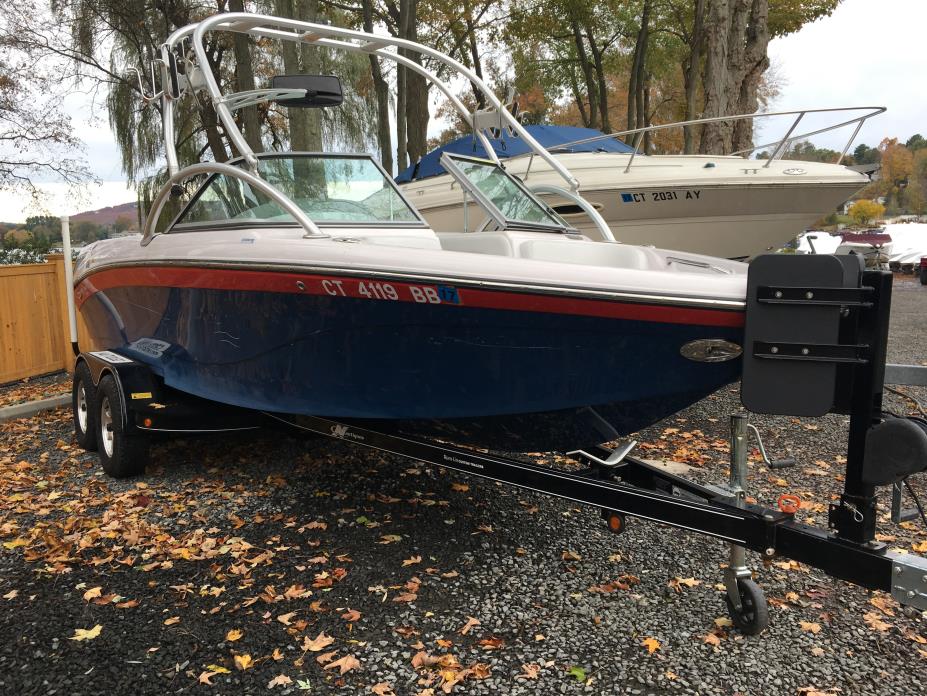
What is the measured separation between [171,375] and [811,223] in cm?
682

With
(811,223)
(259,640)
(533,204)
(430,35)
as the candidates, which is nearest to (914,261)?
(430,35)

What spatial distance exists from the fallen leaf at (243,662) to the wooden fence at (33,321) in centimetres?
670

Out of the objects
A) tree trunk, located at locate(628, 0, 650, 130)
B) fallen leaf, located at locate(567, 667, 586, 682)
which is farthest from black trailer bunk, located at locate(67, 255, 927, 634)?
tree trunk, located at locate(628, 0, 650, 130)

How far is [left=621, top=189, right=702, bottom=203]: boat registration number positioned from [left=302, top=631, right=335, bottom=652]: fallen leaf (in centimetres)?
615

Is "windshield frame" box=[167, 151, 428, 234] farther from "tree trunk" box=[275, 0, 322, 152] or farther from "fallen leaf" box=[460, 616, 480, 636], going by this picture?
"tree trunk" box=[275, 0, 322, 152]

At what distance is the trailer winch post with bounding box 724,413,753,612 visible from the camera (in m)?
2.69

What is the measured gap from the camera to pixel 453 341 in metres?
2.92

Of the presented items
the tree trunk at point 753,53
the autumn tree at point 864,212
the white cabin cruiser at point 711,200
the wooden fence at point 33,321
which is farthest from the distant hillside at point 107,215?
the autumn tree at point 864,212

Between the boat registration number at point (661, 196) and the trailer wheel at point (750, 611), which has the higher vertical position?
the boat registration number at point (661, 196)

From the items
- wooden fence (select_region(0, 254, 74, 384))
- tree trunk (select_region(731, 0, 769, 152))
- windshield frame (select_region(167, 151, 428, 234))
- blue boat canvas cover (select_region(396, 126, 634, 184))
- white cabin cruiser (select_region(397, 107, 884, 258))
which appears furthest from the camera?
tree trunk (select_region(731, 0, 769, 152))

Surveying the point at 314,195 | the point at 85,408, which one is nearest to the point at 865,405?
the point at 314,195

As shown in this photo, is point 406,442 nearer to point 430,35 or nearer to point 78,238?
point 78,238

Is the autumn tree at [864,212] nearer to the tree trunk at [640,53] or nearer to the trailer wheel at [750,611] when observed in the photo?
the tree trunk at [640,53]

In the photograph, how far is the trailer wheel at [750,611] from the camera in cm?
263
